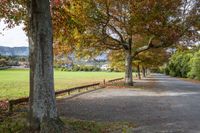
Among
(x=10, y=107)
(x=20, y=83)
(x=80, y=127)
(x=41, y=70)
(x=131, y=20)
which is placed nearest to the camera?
(x=41, y=70)

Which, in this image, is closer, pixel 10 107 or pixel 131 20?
pixel 10 107

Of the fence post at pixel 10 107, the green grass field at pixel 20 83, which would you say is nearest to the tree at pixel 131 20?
the green grass field at pixel 20 83

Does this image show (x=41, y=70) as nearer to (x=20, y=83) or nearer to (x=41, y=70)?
(x=41, y=70)

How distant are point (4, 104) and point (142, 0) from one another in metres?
17.9

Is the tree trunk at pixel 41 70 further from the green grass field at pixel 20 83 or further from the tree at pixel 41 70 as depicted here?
the green grass field at pixel 20 83

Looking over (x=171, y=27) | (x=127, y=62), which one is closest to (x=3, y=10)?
(x=171, y=27)

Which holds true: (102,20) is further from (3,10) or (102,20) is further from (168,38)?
(3,10)

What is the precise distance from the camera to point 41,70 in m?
10.0

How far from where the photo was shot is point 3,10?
1627 centimetres

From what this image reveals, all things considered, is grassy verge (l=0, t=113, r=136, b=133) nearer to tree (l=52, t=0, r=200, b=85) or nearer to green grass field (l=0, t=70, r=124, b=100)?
green grass field (l=0, t=70, r=124, b=100)

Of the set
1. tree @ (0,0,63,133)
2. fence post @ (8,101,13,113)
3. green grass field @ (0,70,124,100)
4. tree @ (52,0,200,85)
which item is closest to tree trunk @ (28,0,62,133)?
tree @ (0,0,63,133)

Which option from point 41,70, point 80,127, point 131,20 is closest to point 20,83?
point 131,20

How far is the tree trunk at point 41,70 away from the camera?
9.99m

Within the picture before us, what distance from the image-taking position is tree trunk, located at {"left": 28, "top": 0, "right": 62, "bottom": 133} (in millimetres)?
9992
